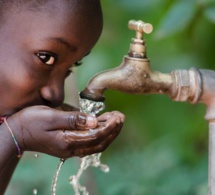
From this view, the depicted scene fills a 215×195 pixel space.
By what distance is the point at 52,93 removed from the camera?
1719mm

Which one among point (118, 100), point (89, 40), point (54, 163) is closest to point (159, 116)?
point (118, 100)

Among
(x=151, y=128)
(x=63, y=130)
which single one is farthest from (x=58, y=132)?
(x=151, y=128)

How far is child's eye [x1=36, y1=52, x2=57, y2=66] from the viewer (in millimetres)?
1693

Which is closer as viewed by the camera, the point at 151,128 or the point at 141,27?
the point at 141,27

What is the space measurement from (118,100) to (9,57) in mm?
1041

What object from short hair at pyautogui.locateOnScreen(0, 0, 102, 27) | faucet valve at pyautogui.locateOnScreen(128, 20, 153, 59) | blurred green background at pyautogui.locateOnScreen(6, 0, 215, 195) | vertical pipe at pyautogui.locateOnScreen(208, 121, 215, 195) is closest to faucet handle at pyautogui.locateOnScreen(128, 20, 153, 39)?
faucet valve at pyautogui.locateOnScreen(128, 20, 153, 59)

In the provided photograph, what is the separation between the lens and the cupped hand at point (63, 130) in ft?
5.14

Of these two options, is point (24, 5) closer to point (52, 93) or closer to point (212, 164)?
point (52, 93)

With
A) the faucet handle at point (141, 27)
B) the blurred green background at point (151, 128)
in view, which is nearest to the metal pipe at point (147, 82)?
the faucet handle at point (141, 27)

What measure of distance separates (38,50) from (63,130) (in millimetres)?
189

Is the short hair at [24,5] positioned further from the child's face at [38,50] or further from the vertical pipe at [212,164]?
the vertical pipe at [212,164]

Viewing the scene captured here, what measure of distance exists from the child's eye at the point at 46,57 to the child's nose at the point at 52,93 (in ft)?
0.15

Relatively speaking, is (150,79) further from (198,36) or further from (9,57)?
(198,36)

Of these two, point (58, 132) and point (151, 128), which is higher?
point (58, 132)
